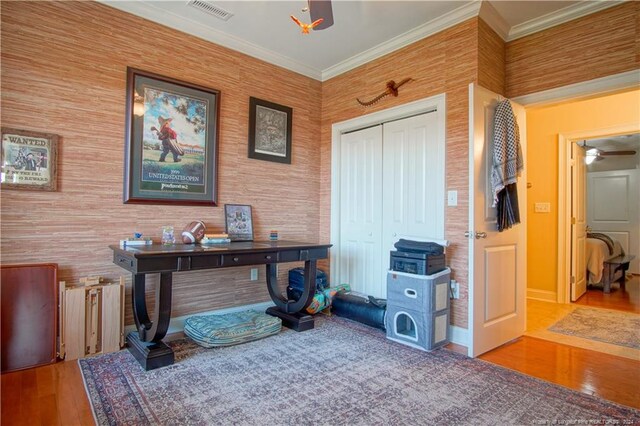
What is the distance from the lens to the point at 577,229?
454 centimetres

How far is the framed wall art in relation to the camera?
234cm

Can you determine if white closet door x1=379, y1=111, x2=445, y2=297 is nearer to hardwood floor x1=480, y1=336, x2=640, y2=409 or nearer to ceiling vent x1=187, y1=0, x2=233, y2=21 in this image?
hardwood floor x1=480, y1=336, x2=640, y2=409

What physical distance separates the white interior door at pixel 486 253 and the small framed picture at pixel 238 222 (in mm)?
2075

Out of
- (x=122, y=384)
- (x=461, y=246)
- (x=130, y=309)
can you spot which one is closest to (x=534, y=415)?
(x=461, y=246)

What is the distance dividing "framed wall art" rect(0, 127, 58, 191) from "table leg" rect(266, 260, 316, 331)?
1813 mm

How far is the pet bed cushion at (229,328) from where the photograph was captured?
2711 mm

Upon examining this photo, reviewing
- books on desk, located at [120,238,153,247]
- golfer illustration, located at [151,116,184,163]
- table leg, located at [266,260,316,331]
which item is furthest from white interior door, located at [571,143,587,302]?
books on desk, located at [120,238,153,247]

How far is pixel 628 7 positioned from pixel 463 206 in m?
1.87

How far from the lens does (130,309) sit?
9.24 feet

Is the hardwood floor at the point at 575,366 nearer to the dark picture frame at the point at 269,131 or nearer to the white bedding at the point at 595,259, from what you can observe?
the dark picture frame at the point at 269,131

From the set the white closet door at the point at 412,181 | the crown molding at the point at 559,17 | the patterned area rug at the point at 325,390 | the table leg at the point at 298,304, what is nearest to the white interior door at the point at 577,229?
the crown molding at the point at 559,17

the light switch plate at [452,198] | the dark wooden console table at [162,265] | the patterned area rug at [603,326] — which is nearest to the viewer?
the dark wooden console table at [162,265]

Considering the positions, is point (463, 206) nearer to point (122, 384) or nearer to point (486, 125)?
point (486, 125)

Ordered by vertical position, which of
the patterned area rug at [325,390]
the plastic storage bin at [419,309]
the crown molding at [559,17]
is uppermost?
the crown molding at [559,17]
